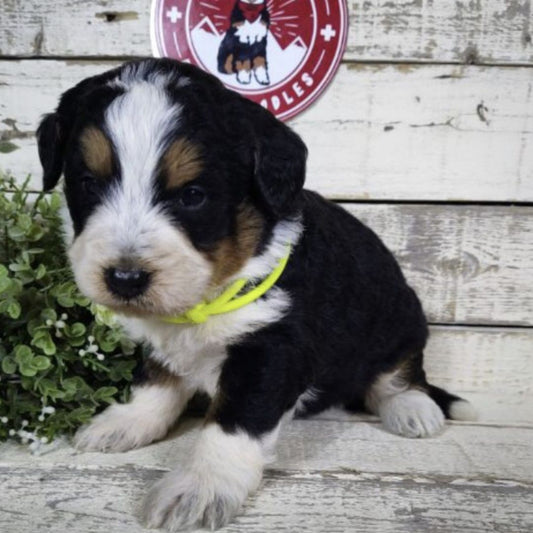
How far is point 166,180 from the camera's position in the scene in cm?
170

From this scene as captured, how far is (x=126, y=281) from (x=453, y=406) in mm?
1535

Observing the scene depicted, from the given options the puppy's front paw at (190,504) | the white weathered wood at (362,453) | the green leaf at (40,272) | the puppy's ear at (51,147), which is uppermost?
the puppy's ear at (51,147)

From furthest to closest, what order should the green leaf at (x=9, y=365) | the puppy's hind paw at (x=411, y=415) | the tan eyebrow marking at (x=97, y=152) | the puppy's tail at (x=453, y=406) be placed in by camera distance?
the puppy's tail at (x=453, y=406)
the puppy's hind paw at (x=411, y=415)
the green leaf at (x=9, y=365)
the tan eyebrow marking at (x=97, y=152)

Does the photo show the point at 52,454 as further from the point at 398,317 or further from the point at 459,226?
the point at 459,226

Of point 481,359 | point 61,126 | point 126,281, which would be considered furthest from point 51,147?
point 481,359

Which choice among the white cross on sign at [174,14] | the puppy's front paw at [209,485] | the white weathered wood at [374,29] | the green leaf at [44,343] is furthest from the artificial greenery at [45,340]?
the white cross on sign at [174,14]

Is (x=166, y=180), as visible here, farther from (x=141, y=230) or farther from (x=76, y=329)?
(x=76, y=329)

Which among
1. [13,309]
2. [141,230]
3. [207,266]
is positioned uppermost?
[141,230]

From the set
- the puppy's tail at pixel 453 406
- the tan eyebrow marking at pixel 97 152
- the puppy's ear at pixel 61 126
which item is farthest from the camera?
the puppy's tail at pixel 453 406

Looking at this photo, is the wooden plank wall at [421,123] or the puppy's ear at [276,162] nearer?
the puppy's ear at [276,162]

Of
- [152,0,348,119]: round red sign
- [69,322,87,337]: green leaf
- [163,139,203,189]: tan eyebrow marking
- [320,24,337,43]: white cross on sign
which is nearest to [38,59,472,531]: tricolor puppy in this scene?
[163,139,203,189]: tan eyebrow marking

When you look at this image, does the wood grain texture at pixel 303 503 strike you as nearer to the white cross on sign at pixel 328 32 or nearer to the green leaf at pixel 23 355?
the green leaf at pixel 23 355

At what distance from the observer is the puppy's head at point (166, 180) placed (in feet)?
5.42

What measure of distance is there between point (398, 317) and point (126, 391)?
0.97 m
